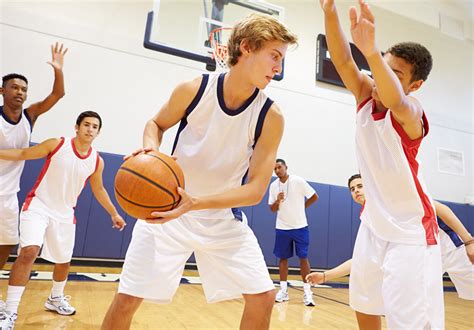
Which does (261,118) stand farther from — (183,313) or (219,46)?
(219,46)

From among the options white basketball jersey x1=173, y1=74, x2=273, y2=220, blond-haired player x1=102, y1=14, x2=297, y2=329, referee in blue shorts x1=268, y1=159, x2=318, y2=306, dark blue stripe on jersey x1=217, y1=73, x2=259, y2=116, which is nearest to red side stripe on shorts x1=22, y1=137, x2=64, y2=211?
blond-haired player x1=102, y1=14, x2=297, y2=329

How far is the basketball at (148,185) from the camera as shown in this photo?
1.45 m

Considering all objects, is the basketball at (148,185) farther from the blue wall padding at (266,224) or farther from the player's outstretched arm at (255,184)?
the blue wall padding at (266,224)

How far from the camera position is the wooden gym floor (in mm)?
3078

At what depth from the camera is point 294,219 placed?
5133mm

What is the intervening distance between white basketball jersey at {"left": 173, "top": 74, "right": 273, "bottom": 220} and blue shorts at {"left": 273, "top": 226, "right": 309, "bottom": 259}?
10.8ft

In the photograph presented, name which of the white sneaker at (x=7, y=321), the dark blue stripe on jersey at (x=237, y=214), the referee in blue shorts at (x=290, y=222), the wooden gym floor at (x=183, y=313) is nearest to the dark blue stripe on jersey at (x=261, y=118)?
the dark blue stripe on jersey at (x=237, y=214)

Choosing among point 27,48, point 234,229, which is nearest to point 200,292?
point 234,229

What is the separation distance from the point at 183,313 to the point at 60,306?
110 cm

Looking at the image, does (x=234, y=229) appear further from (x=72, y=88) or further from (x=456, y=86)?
(x=456, y=86)

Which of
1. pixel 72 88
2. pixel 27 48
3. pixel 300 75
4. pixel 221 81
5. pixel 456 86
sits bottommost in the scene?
pixel 221 81

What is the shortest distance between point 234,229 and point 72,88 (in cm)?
545

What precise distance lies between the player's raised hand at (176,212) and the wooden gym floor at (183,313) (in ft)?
6.44

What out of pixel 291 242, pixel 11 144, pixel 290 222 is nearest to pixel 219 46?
pixel 290 222
